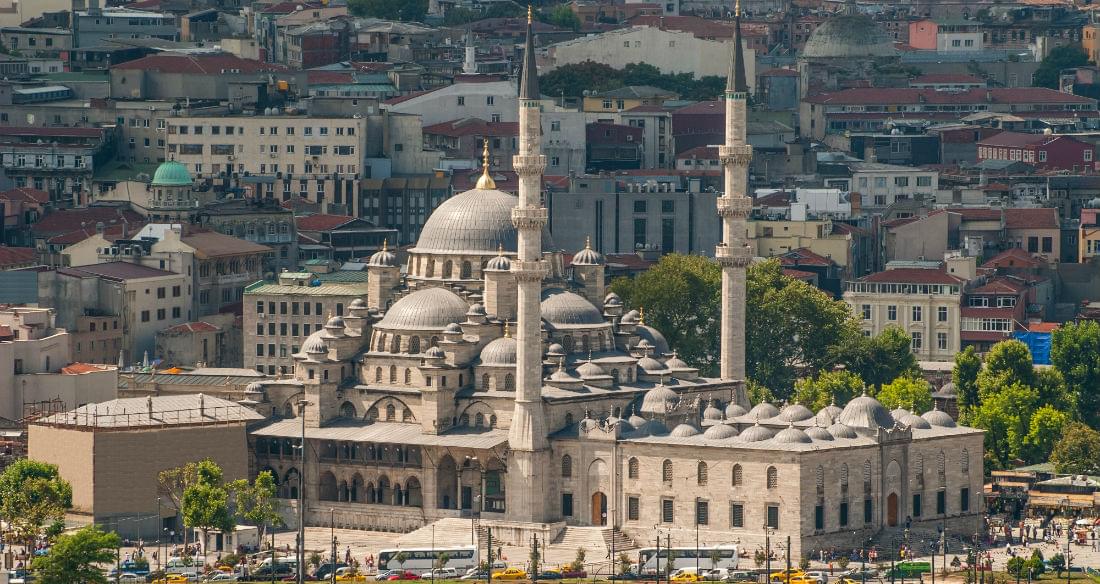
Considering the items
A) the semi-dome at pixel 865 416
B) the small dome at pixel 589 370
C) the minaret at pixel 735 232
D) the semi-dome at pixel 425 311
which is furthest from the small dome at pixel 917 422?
the semi-dome at pixel 425 311

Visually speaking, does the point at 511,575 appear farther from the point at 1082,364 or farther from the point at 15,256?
the point at 15,256

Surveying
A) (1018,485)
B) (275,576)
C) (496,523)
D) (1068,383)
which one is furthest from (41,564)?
(1068,383)

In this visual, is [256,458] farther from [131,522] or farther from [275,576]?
[275,576]

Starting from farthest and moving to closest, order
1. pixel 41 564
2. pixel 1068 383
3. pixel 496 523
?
pixel 1068 383, pixel 496 523, pixel 41 564

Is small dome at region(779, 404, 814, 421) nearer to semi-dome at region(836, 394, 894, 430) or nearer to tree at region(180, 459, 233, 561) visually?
semi-dome at region(836, 394, 894, 430)

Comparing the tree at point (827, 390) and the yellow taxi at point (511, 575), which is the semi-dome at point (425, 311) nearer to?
the yellow taxi at point (511, 575)

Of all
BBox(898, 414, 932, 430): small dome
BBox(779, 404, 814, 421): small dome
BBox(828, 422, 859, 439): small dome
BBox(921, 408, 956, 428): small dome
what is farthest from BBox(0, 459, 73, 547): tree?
BBox(921, 408, 956, 428): small dome

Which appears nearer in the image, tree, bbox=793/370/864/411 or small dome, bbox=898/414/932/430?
small dome, bbox=898/414/932/430

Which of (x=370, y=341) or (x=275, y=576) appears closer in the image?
(x=275, y=576)
